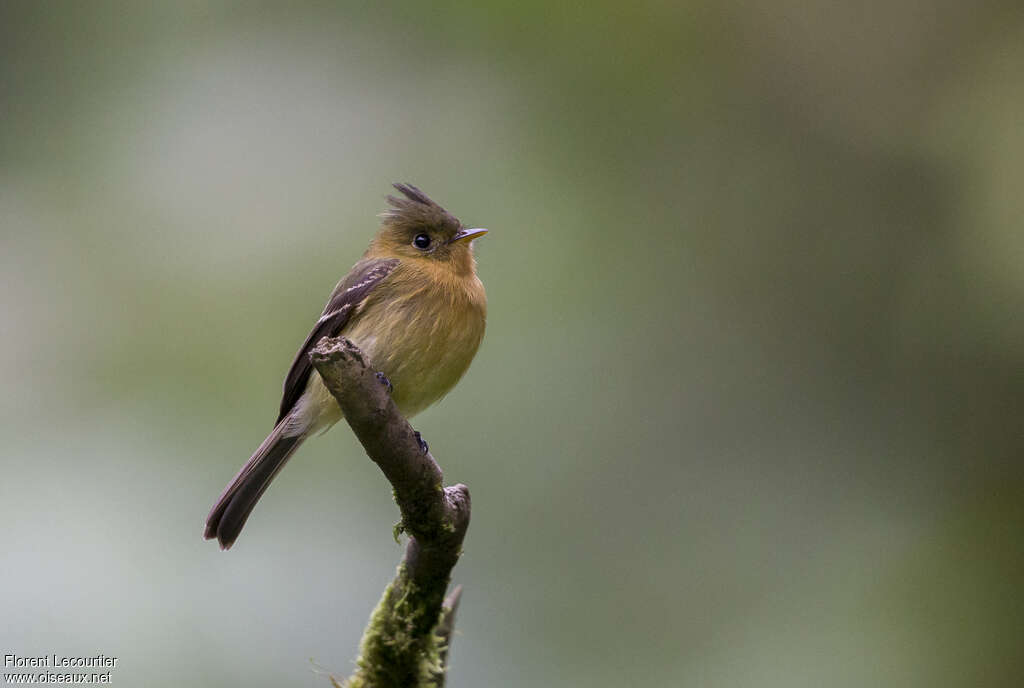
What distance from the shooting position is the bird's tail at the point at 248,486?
4.34 m

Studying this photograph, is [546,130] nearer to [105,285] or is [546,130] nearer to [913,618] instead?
[105,285]

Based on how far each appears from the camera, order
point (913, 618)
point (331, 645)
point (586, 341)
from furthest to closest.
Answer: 1. point (586, 341)
2. point (913, 618)
3. point (331, 645)

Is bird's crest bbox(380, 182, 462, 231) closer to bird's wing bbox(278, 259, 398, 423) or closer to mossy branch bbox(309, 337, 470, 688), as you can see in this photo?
bird's wing bbox(278, 259, 398, 423)

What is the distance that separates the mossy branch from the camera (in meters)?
3.27

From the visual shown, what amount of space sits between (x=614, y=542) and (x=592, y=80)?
2.44 m

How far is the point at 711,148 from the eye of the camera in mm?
5867

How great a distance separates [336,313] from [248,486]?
76cm

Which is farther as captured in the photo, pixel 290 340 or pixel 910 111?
pixel 910 111

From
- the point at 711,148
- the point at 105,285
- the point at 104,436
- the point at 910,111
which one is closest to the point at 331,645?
the point at 104,436

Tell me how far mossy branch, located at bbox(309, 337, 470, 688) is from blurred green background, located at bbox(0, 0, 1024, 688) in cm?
30

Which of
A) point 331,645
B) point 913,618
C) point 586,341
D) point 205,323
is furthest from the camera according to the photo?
point 586,341

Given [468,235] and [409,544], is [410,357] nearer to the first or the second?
[468,235]

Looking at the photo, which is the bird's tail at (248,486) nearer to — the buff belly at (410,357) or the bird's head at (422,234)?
the buff belly at (410,357)

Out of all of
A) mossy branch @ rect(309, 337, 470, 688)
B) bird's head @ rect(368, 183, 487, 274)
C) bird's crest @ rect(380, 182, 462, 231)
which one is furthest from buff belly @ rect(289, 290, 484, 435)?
mossy branch @ rect(309, 337, 470, 688)
